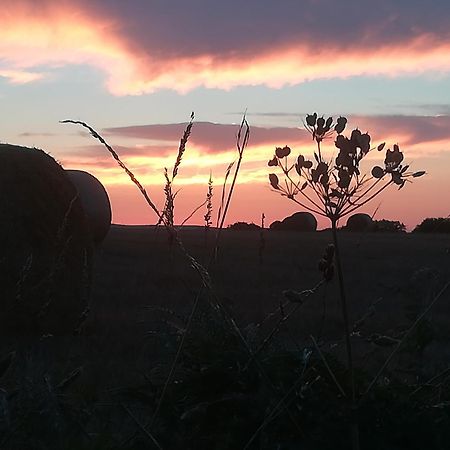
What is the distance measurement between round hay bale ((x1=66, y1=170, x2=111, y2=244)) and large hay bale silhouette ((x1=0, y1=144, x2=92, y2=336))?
7319 mm

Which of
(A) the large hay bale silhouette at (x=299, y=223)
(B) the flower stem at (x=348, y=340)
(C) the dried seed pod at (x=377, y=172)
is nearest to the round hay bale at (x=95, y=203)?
(B) the flower stem at (x=348, y=340)

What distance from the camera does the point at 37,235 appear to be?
9281mm

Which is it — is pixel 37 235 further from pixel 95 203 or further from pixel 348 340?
pixel 95 203

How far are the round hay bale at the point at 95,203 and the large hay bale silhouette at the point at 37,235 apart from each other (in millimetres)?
7319

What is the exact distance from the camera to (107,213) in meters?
17.9

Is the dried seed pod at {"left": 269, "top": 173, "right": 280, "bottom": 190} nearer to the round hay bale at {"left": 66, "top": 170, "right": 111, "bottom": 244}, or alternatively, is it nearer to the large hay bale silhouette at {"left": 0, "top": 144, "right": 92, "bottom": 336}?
the large hay bale silhouette at {"left": 0, "top": 144, "right": 92, "bottom": 336}

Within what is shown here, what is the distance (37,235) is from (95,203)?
8.18 m

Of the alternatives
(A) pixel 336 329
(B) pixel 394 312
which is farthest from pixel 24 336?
(B) pixel 394 312

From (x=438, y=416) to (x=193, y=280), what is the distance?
731 centimetres

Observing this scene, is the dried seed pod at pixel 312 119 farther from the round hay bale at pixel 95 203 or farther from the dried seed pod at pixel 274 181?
the round hay bale at pixel 95 203

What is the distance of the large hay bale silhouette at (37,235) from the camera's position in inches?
348

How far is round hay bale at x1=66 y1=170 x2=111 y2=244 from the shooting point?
1738cm

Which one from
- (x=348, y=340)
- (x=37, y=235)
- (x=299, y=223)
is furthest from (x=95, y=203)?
(x=299, y=223)

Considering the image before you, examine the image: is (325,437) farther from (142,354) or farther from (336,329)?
(336,329)
